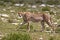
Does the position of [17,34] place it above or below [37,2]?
above

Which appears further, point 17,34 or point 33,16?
point 33,16

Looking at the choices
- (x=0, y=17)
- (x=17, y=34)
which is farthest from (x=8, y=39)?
(x=0, y=17)

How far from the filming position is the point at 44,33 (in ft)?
60.6

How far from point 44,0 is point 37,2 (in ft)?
→ 3.12

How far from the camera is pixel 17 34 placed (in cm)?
1457

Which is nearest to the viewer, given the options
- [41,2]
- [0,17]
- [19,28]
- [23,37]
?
[23,37]

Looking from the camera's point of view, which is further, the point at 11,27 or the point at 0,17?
the point at 0,17

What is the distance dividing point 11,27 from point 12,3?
18.0 metres

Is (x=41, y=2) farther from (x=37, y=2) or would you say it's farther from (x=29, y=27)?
(x=29, y=27)

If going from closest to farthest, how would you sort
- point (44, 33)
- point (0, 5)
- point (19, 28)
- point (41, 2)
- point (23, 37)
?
point (23, 37) → point (44, 33) → point (19, 28) → point (0, 5) → point (41, 2)

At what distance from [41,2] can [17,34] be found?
84.4 feet

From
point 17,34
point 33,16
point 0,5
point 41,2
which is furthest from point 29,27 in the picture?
point 41,2

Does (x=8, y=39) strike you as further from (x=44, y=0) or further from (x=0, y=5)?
(x=44, y=0)

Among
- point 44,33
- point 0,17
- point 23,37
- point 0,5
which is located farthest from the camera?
point 0,5
